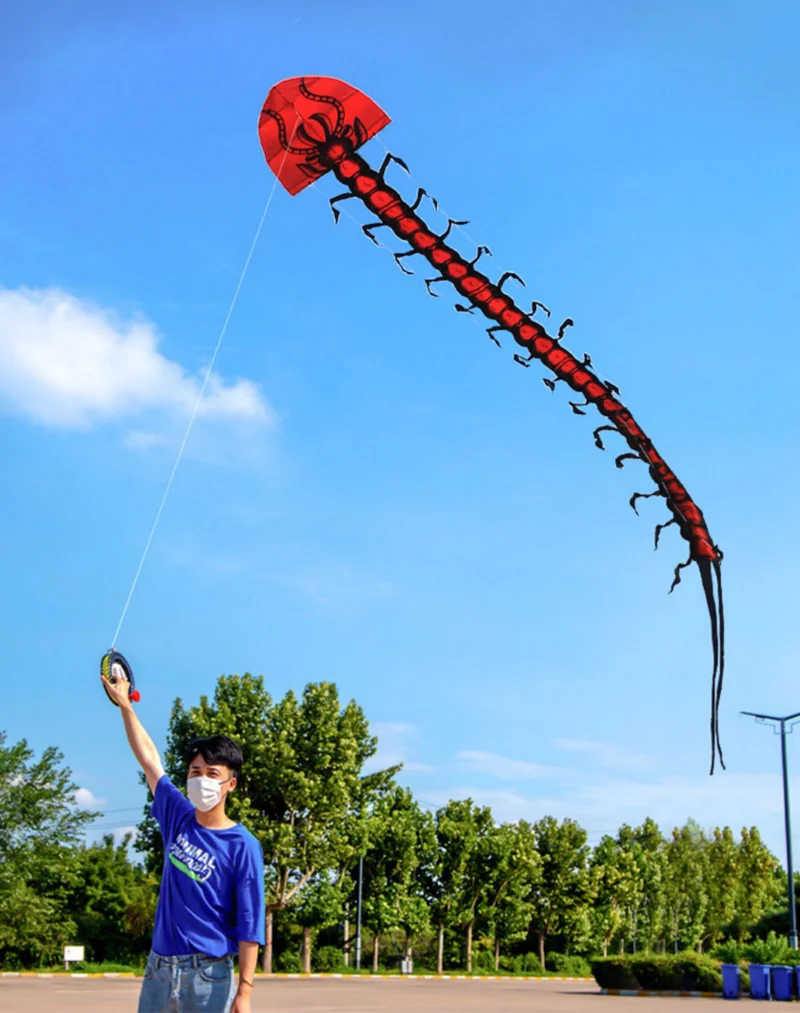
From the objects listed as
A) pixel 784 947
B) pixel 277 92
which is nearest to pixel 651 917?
pixel 784 947

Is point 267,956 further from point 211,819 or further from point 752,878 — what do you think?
point 211,819

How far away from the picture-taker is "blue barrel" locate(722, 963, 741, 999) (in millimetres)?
25312

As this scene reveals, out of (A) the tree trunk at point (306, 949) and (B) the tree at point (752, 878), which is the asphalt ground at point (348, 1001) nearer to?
(A) the tree trunk at point (306, 949)

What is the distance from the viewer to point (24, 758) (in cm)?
3569

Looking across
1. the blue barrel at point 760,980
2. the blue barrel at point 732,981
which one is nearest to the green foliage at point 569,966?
the blue barrel at point 732,981

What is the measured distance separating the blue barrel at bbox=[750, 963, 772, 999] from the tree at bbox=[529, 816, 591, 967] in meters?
27.9

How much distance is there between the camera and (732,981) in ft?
83.1

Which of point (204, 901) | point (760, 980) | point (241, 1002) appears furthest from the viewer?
point (760, 980)

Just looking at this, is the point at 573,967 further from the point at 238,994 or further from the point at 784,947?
the point at 238,994

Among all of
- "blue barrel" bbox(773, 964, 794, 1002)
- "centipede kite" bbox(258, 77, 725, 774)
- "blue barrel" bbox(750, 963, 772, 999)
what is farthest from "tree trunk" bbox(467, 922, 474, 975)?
"centipede kite" bbox(258, 77, 725, 774)

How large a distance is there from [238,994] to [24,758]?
113 feet

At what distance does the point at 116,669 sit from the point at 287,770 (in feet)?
105

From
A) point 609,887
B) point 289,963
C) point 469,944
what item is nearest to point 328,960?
point 289,963

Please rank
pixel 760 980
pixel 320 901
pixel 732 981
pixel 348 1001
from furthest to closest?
pixel 320 901 < pixel 732 981 < pixel 760 980 < pixel 348 1001
